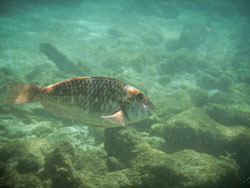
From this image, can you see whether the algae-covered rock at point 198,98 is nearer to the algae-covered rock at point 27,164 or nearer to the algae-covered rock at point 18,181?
the algae-covered rock at point 27,164

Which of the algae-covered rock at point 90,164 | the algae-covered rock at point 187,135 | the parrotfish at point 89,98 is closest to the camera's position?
the parrotfish at point 89,98

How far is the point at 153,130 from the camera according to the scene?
6973 millimetres

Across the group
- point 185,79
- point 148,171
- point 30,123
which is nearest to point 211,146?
point 148,171

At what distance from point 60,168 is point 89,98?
6.75 ft

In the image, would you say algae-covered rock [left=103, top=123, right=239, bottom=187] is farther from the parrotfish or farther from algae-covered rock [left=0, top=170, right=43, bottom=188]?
the parrotfish

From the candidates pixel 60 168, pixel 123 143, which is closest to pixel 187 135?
pixel 123 143

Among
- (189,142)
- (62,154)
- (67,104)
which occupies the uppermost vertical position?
(67,104)

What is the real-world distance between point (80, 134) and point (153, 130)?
3.23 m

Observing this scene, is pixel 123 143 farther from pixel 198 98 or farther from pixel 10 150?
pixel 198 98

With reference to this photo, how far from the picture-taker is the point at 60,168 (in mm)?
3605

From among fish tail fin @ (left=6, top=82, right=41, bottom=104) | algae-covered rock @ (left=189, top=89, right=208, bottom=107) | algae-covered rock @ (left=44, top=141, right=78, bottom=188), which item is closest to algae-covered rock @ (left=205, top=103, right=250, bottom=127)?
algae-covered rock @ (left=189, top=89, right=208, bottom=107)

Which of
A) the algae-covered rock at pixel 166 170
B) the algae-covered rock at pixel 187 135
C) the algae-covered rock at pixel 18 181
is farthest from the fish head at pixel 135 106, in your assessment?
the algae-covered rock at pixel 187 135

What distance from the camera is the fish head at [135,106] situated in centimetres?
268

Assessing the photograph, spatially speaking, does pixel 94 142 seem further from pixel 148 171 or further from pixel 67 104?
pixel 67 104
